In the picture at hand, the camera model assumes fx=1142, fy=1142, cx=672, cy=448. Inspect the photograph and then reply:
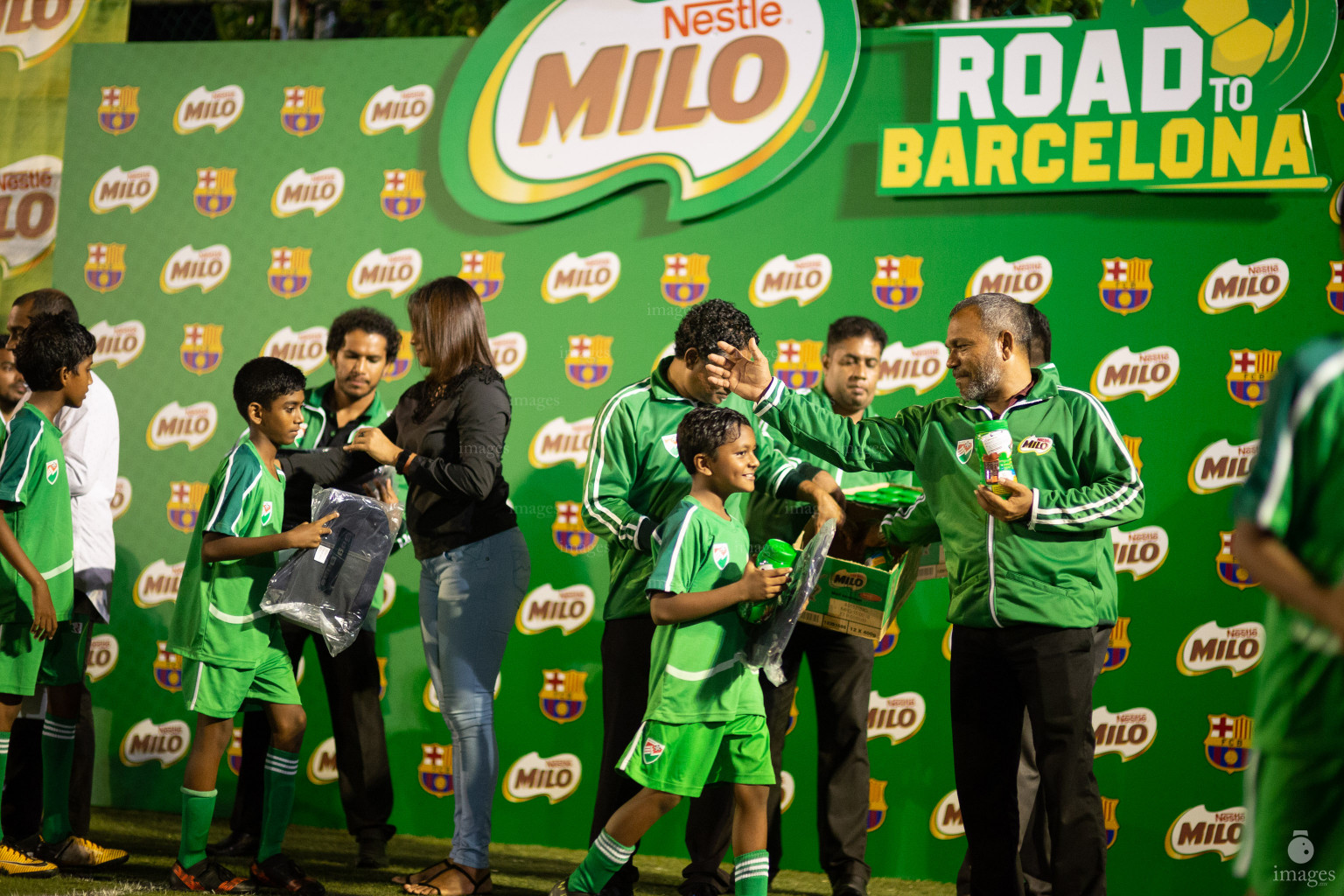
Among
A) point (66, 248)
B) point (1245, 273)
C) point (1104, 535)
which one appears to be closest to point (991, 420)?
point (1104, 535)

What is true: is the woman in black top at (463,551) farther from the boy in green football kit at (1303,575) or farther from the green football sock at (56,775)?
the boy in green football kit at (1303,575)

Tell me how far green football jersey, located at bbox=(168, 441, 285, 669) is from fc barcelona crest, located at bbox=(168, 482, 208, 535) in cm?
177

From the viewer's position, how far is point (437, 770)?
199 inches

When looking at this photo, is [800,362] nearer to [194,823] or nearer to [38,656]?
[194,823]

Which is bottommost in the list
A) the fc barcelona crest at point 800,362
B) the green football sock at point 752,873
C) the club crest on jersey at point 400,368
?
the green football sock at point 752,873

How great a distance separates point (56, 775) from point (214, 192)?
2808mm

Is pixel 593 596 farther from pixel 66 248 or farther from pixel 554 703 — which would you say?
pixel 66 248

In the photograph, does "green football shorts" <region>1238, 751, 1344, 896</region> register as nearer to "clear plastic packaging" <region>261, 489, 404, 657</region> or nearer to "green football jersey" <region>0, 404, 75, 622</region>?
"clear plastic packaging" <region>261, 489, 404, 657</region>

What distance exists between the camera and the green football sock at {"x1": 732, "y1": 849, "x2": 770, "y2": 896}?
3.03 meters

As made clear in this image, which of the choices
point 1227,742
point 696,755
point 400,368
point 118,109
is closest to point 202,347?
point 400,368

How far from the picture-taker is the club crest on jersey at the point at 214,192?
544 centimetres

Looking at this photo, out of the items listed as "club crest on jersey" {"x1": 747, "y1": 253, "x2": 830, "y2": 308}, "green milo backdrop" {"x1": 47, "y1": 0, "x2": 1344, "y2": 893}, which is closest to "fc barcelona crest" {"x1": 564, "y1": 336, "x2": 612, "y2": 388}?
"green milo backdrop" {"x1": 47, "y1": 0, "x2": 1344, "y2": 893}

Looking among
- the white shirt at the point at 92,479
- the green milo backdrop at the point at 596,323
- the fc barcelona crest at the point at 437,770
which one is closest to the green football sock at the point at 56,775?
the white shirt at the point at 92,479

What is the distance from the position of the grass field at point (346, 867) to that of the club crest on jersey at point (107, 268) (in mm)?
Answer: 2437
